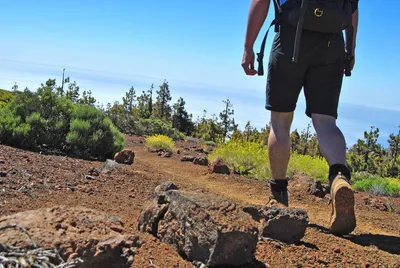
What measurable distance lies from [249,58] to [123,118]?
53.8 ft

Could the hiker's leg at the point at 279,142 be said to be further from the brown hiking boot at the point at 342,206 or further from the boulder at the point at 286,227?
the boulder at the point at 286,227

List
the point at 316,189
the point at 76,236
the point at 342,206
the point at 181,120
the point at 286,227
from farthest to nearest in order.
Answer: the point at 181,120
the point at 316,189
the point at 342,206
the point at 286,227
the point at 76,236

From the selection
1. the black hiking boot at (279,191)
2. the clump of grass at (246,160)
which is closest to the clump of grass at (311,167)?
the clump of grass at (246,160)

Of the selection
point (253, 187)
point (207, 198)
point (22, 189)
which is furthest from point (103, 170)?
point (207, 198)

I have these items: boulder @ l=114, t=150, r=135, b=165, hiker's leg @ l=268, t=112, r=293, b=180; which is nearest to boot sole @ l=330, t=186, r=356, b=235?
hiker's leg @ l=268, t=112, r=293, b=180

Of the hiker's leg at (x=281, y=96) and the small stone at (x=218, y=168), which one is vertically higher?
the hiker's leg at (x=281, y=96)

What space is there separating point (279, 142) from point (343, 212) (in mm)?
794

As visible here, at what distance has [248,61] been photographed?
3523mm

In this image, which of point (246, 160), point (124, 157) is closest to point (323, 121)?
point (124, 157)

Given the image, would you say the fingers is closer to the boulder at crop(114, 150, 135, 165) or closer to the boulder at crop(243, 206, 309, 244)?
the boulder at crop(243, 206, 309, 244)

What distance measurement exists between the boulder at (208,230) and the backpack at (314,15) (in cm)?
142

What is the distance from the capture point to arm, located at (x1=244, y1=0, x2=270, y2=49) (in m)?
3.43

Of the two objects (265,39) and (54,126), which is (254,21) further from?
(54,126)

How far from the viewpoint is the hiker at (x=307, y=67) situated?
322 centimetres
